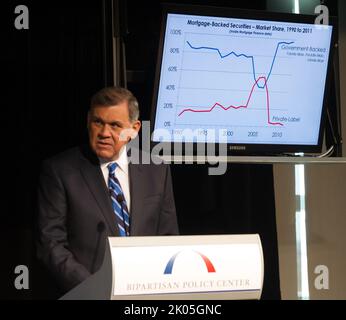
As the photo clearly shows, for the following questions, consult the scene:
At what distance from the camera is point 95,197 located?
3.05 m

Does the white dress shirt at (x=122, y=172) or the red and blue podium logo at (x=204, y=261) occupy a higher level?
the white dress shirt at (x=122, y=172)

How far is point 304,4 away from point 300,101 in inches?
41.5

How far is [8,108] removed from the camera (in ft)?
11.9

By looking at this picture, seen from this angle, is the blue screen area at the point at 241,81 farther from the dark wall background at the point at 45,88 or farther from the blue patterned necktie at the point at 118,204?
the blue patterned necktie at the point at 118,204

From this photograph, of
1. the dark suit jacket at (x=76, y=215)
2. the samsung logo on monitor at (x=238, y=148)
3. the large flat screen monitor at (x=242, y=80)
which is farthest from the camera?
the samsung logo on monitor at (x=238, y=148)

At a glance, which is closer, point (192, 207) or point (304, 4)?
point (192, 207)

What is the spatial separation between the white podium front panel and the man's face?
111 cm

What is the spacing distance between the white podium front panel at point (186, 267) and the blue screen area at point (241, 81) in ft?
4.62

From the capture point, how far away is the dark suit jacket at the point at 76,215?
3.02m

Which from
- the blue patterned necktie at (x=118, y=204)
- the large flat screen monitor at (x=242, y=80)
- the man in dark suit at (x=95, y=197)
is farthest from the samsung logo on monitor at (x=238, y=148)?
the blue patterned necktie at (x=118, y=204)

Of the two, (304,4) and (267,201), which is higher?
(304,4)

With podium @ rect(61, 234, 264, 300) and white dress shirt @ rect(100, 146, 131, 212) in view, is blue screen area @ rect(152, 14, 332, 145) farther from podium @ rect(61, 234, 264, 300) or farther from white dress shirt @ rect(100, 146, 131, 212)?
podium @ rect(61, 234, 264, 300)
